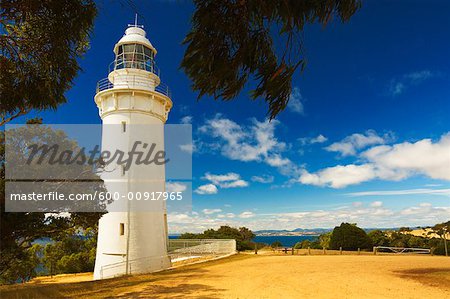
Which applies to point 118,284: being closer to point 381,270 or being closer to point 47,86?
point 47,86

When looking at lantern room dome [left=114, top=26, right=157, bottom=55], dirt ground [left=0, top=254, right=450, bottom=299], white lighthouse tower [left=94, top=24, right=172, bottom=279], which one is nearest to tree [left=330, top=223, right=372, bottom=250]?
dirt ground [left=0, top=254, right=450, bottom=299]

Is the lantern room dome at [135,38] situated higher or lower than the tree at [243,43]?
higher

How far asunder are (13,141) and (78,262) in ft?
71.3

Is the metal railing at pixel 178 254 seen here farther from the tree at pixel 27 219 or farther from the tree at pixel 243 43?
the tree at pixel 243 43

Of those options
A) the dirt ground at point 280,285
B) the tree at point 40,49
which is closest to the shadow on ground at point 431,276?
the dirt ground at point 280,285

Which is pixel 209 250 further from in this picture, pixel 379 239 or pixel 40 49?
pixel 40 49

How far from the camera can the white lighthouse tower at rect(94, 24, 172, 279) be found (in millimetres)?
17484

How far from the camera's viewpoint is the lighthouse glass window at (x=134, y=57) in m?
19.7

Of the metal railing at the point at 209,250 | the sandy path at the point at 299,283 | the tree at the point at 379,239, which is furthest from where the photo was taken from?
the tree at the point at 379,239

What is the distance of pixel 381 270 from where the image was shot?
14969mm

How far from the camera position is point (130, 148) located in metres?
18.7

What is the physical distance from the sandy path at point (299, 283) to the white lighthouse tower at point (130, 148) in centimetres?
387

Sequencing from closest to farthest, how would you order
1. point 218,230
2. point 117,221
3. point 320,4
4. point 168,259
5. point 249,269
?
1. point 320,4
2. point 249,269
3. point 117,221
4. point 168,259
5. point 218,230

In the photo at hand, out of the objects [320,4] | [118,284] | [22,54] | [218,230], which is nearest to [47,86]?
[22,54]
